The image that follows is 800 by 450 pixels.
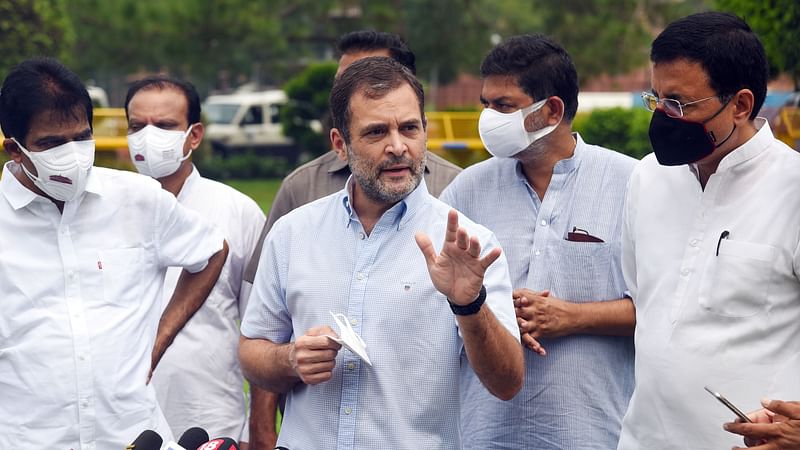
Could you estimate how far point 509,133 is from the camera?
471cm

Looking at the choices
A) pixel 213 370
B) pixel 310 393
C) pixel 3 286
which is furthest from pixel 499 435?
pixel 3 286

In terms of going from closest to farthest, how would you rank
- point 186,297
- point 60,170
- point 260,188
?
point 60,170, point 186,297, point 260,188

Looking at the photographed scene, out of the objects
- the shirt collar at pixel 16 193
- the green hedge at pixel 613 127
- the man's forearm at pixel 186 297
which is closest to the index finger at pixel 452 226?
the shirt collar at pixel 16 193

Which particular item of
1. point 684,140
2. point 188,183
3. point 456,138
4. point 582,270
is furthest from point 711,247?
point 456,138

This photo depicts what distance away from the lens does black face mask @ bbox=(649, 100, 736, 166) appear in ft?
12.2

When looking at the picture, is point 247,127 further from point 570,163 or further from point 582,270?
point 582,270

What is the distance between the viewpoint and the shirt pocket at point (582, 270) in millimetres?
4484

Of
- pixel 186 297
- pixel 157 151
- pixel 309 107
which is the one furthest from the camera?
pixel 309 107

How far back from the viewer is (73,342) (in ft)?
13.5

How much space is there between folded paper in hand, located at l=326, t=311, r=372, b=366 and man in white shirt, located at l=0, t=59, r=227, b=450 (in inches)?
40.4

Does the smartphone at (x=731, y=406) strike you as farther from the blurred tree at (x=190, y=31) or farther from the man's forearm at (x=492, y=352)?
the blurred tree at (x=190, y=31)

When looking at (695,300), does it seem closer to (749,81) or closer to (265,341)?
(749,81)

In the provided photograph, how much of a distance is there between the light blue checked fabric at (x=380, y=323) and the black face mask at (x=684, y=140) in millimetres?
633

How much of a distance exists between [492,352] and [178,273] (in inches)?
91.7
